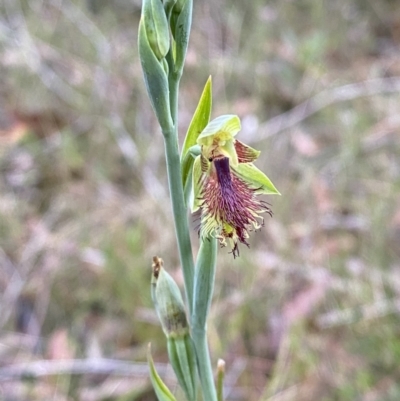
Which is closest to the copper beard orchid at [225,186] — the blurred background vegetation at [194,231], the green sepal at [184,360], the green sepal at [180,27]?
the green sepal at [180,27]

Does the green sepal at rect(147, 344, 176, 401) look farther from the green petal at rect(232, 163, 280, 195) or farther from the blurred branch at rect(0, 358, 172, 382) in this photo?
the blurred branch at rect(0, 358, 172, 382)

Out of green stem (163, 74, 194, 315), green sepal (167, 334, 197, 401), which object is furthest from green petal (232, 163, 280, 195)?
green sepal (167, 334, 197, 401)

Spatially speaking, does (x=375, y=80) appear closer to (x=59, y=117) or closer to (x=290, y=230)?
(x=290, y=230)

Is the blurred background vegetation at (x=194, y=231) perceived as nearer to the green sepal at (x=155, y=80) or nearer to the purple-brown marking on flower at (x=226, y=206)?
the purple-brown marking on flower at (x=226, y=206)

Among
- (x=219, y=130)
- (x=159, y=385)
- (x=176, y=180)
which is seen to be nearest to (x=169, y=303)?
(x=159, y=385)

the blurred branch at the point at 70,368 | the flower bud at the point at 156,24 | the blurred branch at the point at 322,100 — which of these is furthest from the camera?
the blurred branch at the point at 322,100

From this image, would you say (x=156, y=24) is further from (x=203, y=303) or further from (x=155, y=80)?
(x=203, y=303)

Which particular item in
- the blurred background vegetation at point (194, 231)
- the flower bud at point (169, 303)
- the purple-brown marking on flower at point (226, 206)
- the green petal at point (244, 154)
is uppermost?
the blurred background vegetation at point (194, 231)
